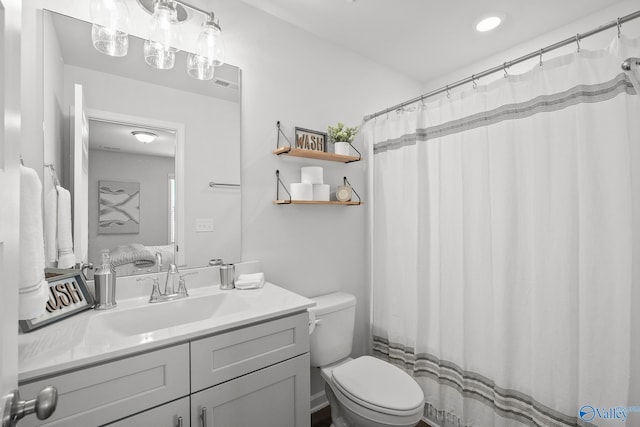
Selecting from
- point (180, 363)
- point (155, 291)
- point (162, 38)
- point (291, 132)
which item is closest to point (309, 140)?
point (291, 132)

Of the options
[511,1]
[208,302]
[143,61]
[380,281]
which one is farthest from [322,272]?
[511,1]

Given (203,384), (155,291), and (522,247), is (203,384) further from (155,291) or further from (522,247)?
(522,247)

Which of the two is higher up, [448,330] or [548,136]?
[548,136]

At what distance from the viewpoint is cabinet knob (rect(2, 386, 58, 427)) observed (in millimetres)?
509

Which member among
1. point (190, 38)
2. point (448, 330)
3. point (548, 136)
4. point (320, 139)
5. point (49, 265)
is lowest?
point (448, 330)

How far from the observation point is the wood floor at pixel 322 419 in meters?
1.91

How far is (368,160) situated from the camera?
232cm

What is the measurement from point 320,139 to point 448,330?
1.44 metres

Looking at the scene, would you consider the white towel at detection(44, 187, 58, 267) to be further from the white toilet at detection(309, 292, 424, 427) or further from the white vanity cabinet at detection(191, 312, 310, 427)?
the white toilet at detection(309, 292, 424, 427)

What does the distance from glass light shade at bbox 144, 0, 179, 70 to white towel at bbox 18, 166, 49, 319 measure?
0.88m

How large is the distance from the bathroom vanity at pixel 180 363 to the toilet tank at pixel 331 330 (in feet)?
1.39

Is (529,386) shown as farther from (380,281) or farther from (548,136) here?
(548,136)

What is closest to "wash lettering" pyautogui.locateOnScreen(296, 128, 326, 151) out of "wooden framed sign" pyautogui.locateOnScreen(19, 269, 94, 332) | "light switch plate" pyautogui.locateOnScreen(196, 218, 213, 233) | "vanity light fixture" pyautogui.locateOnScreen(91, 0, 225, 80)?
"vanity light fixture" pyautogui.locateOnScreen(91, 0, 225, 80)

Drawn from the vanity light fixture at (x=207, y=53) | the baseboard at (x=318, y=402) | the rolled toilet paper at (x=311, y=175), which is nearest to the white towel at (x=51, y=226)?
the vanity light fixture at (x=207, y=53)
